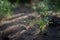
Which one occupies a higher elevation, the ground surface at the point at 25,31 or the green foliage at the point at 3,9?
the green foliage at the point at 3,9

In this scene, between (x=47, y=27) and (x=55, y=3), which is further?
(x=55, y=3)

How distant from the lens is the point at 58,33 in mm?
5945

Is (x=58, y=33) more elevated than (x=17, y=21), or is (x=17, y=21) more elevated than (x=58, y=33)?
(x=17, y=21)

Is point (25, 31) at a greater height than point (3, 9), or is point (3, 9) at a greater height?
point (3, 9)

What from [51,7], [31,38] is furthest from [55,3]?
[31,38]

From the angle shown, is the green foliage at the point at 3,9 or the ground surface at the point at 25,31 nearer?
the ground surface at the point at 25,31

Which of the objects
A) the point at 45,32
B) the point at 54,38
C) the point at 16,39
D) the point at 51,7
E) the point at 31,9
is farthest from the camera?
the point at 31,9

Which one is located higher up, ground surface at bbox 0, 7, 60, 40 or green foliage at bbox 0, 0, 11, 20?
green foliage at bbox 0, 0, 11, 20

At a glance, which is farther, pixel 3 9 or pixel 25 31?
pixel 3 9

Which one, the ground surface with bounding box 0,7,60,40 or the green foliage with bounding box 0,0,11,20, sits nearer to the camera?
the ground surface with bounding box 0,7,60,40

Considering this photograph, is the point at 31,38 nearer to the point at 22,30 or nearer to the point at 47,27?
the point at 22,30

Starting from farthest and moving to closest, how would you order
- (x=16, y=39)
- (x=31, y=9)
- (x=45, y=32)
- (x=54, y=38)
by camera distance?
(x=31, y=9) → (x=45, y=32) → (x=54, y=38) → (x=16, y=39)

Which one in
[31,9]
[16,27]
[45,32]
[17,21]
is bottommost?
[45,32]

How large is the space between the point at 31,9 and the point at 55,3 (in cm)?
132
